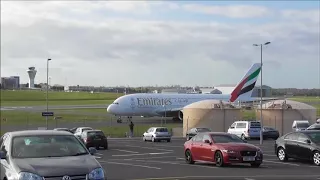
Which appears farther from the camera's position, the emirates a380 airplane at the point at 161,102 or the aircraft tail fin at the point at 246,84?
the aircraft tail fin at the point at 246,84

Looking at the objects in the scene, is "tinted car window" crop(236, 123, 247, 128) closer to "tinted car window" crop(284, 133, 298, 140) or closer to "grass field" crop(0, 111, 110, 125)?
"tinted car window" crop(284, 133, 298, 140)

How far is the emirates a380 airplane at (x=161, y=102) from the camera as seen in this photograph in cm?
7475

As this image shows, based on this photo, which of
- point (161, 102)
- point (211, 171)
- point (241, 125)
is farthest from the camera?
point (161, 102)

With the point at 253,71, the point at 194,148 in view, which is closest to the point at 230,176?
the point at 194,148

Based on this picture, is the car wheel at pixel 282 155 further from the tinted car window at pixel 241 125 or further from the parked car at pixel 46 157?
the tinted car window at pixel 241 125

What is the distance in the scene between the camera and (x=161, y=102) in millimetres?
77562

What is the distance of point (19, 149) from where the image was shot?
11.5 m

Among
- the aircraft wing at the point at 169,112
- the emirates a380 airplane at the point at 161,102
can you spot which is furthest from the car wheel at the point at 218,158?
the aircraft wing at the point at 169,112

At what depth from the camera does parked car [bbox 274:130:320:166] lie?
73.1 ft

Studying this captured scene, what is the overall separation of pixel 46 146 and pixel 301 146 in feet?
45.6

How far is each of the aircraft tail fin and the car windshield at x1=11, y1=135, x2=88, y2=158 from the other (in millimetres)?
71601

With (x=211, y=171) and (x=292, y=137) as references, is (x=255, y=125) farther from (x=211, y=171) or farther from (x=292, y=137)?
(x=211, y=171)

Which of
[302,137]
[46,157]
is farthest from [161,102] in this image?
[46,157]

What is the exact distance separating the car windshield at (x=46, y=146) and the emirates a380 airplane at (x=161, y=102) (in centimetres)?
6194
